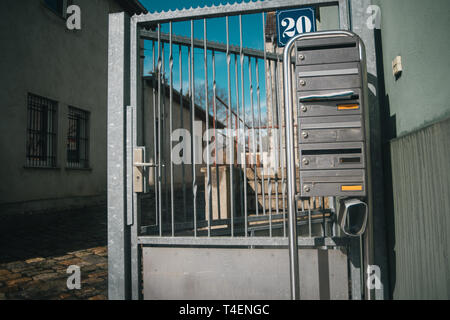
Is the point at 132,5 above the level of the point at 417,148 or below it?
above

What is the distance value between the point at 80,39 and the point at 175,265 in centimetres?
1066

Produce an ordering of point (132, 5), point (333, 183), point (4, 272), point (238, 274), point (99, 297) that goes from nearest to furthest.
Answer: point (333, 183) → point (238, 274) → point (99, 297) → point (4, 272) → point (132, 5)

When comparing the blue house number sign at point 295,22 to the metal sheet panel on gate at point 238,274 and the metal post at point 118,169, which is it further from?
the metal sheet panel on gate at point 238,274

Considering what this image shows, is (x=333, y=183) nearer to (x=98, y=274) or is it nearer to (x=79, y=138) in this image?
(x=98, y=274)

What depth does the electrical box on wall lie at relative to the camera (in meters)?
1.88

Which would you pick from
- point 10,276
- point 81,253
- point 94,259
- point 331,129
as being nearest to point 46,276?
point 10,276

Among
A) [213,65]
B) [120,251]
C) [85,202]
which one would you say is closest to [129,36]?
[213,65]

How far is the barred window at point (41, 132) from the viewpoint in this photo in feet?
27.8

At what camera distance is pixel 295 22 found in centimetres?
477

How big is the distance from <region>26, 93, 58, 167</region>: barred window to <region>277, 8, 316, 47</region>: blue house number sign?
23.8 ft

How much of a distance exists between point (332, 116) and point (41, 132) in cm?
Result: 925

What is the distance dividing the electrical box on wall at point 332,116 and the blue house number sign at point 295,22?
9.69 feet
